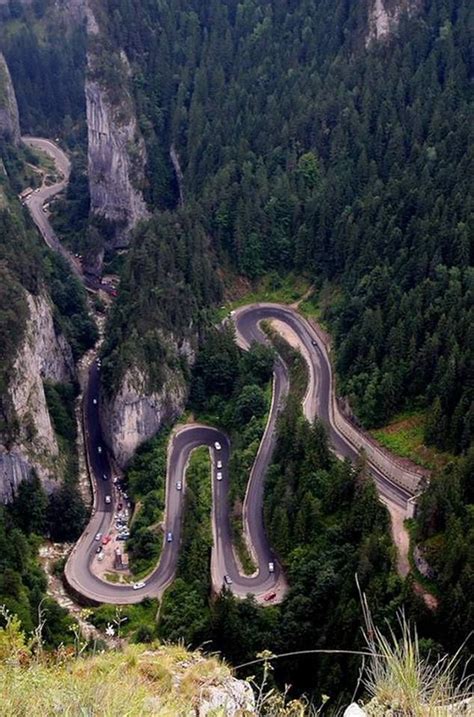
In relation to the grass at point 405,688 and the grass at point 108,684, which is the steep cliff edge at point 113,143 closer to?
the grass at point 108,684

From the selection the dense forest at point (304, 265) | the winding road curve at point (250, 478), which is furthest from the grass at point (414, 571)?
the winding road curve at point (250, 478)

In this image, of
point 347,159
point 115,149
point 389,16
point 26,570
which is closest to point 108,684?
point 26,570

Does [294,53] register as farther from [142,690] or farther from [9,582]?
[142,690]

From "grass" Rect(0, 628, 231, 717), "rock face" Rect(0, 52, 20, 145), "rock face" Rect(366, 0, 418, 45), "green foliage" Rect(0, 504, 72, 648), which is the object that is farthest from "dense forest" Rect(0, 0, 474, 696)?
"grass" Rect(0, 628, 231, 717)

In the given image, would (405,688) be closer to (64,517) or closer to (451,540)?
(451,540)

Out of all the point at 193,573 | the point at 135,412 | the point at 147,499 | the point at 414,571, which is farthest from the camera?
the point at 135,412

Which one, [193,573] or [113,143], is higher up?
[113,143]
